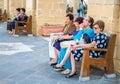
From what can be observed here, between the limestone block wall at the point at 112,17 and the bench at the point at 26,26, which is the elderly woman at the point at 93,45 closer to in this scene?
the limestone block wall at the point at 112,17

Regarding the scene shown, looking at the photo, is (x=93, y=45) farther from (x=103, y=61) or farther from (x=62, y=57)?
(x=62, y=57)

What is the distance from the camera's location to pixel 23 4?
53.0 ft

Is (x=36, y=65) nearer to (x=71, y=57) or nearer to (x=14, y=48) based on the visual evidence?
(x=71, y=57)

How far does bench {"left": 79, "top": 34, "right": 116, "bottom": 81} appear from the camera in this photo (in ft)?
18.8

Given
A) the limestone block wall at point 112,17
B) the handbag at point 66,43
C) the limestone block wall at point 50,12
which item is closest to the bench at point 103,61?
the limestone block wall at point 112,17

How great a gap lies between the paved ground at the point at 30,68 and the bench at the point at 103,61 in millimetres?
123

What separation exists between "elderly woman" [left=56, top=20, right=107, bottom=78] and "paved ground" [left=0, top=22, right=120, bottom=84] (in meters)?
0.30

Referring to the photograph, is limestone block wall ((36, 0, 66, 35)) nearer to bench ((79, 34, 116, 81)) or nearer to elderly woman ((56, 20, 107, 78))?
elderly woman ((56, 20, 107, 78))

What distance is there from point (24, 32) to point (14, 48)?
3.85 m

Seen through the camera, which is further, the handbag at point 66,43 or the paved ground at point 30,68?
the handbag at point 66,43

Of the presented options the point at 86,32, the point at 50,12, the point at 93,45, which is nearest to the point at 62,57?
the point at 86,32

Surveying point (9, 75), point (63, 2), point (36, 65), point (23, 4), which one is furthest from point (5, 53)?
point (23, 4)

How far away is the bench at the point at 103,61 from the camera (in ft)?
18.8

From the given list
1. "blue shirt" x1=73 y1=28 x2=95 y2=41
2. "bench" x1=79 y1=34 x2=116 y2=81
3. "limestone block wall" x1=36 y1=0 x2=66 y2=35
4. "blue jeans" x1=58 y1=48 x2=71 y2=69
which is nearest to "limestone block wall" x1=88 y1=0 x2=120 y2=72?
"bench" x1=79 y1=34 x2=116 y2=81
